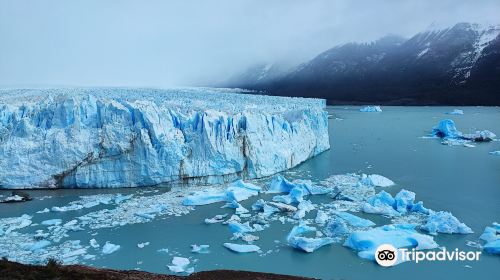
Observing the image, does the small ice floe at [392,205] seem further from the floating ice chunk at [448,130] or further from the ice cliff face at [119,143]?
the floating ice chunk at [448,130]

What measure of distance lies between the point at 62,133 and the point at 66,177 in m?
1.11

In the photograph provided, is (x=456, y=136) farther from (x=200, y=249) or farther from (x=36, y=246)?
(x=36, y=246)

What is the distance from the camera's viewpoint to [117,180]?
36.6 ft

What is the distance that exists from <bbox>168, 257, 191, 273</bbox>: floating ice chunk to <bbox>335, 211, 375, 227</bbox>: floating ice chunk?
10.7ft

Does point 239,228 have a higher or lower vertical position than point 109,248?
higher

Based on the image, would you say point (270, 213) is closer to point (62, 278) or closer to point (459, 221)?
point (459, 221)

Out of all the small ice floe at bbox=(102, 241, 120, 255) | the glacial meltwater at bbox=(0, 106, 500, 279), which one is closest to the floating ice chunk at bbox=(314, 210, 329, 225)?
the glacial meltwater at bbox=(0, 106, 500, 279)

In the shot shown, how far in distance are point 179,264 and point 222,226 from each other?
180 cm

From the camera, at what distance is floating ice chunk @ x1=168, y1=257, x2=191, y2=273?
6.50 m

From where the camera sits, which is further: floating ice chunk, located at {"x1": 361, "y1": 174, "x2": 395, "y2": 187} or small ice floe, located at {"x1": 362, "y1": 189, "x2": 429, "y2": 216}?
floating ice chunk, located at {"x1": 361, "y1": 174, "x2": 395, "y2": 187}

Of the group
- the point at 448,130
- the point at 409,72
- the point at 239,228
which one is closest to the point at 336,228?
the point at 239,228

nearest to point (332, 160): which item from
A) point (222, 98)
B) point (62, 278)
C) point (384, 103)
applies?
point (222, 98)

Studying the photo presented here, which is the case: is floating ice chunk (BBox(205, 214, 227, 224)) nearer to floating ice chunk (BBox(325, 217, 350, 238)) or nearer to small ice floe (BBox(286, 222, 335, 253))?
small ice floe (BBox(286, 222, 335, 253))

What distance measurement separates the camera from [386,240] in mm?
7105
